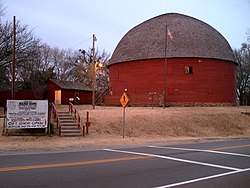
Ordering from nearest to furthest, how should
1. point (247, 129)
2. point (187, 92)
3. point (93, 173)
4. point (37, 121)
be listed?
point (93, 173) → point (37, 121) → point (247, 129) → point (187, 92)

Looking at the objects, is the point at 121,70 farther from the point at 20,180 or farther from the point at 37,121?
the point at 20,180

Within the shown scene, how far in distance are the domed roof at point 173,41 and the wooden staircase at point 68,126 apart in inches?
751

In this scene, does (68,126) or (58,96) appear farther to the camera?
(58,96)

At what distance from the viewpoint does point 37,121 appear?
21.3 m

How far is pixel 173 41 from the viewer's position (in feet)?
138

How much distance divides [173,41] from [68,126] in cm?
2339

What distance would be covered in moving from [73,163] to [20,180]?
9.46 ft

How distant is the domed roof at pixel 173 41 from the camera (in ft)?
136

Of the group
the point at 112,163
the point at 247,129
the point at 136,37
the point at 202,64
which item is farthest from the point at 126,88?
the point at 112,163

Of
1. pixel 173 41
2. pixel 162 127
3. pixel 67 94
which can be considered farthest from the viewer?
pixel 67 94

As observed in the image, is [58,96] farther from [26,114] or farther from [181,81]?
[26,114]

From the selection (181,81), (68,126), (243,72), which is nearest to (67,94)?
(181,81)

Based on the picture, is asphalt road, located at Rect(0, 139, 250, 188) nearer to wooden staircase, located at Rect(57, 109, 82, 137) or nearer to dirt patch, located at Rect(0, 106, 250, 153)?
dirt patch, located at Rect(0, 106, 250, 153)

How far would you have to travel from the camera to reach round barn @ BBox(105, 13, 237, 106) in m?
40.6
